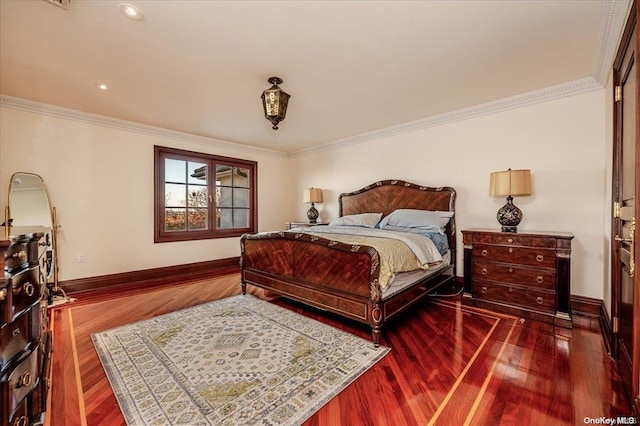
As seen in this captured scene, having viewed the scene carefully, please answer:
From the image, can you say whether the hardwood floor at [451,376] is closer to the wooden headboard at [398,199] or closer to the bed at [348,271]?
the bed at [348,271]

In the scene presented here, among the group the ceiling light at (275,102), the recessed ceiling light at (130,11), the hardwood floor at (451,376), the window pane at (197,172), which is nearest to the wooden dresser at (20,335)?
the hardwood floor at (451,376)

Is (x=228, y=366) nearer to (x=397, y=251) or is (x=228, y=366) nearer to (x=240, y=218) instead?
(x=397, y=251)

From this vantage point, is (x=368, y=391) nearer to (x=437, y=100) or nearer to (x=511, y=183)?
(x=511, y=183)

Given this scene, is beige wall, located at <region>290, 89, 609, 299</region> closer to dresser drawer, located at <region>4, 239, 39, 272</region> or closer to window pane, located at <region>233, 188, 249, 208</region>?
window pane, located at <region>233, 188, 249, 208</region>

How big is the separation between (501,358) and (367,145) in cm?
361

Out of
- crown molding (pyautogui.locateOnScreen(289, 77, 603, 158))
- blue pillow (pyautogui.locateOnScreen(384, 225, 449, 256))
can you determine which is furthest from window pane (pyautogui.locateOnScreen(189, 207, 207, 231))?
blue pillow (pyautogui.locateOnScreen(384, 225, 449, 256))

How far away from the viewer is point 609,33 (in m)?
2.03

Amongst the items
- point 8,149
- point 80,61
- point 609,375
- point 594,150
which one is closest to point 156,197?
point 8,149

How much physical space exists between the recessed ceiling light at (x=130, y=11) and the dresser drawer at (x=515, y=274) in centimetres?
368

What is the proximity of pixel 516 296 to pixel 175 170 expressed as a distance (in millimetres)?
5051

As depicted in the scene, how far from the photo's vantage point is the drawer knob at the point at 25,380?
112 cm

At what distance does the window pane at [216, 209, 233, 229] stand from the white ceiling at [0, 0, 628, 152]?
82.5 inches

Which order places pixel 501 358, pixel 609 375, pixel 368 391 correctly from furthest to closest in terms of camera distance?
pixel 501 358
pixel 609 375
pixel 368 391

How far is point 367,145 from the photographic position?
15.7ft
